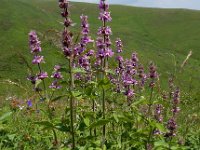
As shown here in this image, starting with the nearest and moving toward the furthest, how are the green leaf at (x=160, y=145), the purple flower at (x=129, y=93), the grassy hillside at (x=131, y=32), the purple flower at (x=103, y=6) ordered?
the green leaf at (x=160, y=145), the purple flower at (x=103, y=6), the purple flower at (x=129, y=93), the grassy hillside at (x=131, y=32)

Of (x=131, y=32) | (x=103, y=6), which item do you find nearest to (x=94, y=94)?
(x=103, y=6)

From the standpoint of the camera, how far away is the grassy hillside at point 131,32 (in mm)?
44219

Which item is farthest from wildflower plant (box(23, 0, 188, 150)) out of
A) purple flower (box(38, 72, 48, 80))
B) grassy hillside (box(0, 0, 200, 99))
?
grassy hillside (box(0, 0, 200, 99))

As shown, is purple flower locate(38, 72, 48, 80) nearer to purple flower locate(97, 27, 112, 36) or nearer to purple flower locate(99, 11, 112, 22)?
purple flower locate(97, 27, 112, 36)

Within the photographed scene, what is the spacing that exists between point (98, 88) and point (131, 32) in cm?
7070

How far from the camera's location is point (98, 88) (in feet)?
21.1

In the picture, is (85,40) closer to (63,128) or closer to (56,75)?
(56,75)

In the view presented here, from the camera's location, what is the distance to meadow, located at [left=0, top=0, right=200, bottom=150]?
20.4ft

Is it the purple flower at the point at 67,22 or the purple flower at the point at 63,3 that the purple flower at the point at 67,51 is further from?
the purple flower at the point at 63,3

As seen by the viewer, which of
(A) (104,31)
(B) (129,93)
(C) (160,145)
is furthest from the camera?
(B) (129,93)

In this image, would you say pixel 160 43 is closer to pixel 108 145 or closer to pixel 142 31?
pixel 142 31

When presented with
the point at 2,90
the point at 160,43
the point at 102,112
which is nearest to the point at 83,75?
the point at 102,112

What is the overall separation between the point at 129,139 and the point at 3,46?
42329 mm

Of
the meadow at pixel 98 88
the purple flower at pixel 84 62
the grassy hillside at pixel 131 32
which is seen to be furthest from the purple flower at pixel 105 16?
the grassy hillside at pixel 131 32
